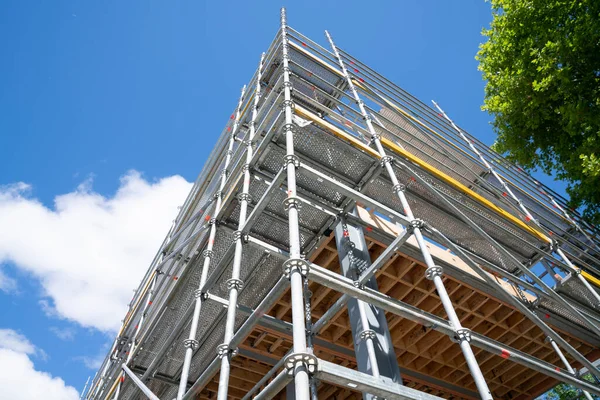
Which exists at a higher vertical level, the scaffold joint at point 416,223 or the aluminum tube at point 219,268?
the aluminum tube at point 219,268

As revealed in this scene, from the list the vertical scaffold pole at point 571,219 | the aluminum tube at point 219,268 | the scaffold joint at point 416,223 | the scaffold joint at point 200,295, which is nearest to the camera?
the scaffold joint at point 416,223

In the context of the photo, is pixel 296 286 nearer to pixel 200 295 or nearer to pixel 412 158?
pixel 200 295

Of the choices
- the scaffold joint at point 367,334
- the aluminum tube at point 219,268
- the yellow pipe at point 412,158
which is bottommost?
the scaffold joint at point 367,334

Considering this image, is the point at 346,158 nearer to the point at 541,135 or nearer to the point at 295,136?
the point at 295,136

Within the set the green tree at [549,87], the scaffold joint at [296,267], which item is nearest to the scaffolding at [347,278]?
the scaffold joint at [296,267]

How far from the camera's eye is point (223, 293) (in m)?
7.09

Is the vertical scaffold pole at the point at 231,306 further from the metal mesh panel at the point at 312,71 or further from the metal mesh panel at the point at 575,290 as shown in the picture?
the metal mesh panel at the point at 575,290

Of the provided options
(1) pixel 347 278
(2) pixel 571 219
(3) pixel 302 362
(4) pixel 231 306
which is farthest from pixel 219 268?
(2) pixel 571 219

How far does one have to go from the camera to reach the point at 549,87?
32.8 ft

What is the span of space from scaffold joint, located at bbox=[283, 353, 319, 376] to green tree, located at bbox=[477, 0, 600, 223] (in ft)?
25.9

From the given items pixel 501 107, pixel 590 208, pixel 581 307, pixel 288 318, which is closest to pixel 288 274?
pixel 288 318

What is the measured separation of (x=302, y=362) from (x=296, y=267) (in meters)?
1.01

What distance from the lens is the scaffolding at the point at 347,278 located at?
474cm

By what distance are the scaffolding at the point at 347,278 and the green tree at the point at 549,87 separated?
170 centimetres
